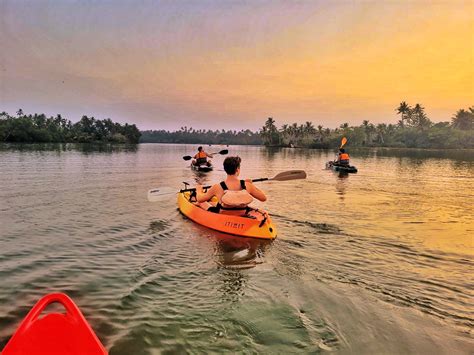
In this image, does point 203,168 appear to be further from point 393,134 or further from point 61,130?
point 393,134

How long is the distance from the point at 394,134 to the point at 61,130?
127m

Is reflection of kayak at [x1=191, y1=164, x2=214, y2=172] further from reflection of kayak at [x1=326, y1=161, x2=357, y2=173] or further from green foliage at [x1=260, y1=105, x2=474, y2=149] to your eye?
green foliage at [x1=260, y1=105, x2=474, y2=149]

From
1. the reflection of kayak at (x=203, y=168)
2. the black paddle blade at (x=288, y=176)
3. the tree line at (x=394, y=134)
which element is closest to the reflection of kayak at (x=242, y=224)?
the black paddle blade at (x=288, y=176)

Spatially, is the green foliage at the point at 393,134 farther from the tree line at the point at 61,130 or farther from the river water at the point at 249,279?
the river water at the point at 249,279

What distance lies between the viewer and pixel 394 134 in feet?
440

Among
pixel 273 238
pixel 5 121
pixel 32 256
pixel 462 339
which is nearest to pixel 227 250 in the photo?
pixel 273 238

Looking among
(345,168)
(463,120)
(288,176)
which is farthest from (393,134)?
(288,176)

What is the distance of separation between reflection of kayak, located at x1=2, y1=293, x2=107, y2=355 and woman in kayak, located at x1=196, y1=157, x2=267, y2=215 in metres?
5.27

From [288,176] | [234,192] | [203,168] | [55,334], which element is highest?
[288,176]

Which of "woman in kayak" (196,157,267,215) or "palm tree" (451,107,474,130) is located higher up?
"palm tree" (451,107,474,130)

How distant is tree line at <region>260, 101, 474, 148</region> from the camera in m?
120

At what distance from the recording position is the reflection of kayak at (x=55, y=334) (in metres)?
2.62

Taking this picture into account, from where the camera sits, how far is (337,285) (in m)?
5.61

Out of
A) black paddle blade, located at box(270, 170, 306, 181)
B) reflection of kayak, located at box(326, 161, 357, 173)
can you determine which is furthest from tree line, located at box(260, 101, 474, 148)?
black paddle blade, located at box(270, 170, 306, 181)
